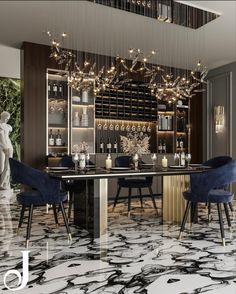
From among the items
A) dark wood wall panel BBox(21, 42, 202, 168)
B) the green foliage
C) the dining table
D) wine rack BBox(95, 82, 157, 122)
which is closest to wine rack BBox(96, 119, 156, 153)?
wine rack BBox(95, 82, 157, 122)

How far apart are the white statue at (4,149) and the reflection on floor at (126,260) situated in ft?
12.6

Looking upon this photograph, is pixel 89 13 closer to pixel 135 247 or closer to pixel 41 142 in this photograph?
pixel 41 142

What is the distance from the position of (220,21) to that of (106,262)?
3987mm

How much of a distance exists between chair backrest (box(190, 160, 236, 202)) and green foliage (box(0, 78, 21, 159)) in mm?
6417

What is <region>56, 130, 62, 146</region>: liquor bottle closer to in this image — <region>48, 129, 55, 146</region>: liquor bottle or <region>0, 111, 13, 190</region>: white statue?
<region>48, 129, 55, 146</region>: liquor bottle

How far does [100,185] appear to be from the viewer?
12.9 ft

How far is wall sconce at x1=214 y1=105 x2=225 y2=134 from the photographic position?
7.55 meters

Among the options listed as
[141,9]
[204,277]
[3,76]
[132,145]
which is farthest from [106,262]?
[3,76]

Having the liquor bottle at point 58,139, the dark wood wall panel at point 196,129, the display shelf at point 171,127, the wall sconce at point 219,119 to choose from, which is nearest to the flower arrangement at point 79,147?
the liquor bottle at point 58,139

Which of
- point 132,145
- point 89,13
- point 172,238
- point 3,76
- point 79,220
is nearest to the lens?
point 172,238

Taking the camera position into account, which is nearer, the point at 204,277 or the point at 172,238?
the point at 204,277

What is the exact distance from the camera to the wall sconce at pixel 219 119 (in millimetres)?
7555

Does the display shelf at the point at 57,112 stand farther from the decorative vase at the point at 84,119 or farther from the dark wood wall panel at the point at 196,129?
the dark wood wall panel at the point at 196,129

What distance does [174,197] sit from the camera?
476cm
